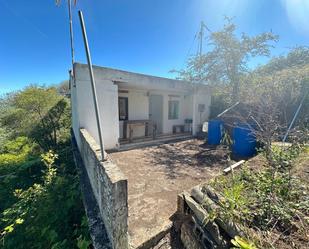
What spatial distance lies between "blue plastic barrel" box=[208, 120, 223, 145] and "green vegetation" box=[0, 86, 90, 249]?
5817 millimetres

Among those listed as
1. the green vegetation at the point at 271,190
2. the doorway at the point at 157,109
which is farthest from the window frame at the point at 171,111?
the green vegetation at the point at 271,190

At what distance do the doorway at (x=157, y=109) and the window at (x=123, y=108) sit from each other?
2.10 m

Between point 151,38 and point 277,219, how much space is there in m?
9.28

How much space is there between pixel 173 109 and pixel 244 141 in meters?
4.90

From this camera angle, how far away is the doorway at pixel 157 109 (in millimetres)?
9588

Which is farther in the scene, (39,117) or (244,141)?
(39,117)

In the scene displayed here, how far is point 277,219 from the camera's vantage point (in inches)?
68.7

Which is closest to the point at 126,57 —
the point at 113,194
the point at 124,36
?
the point at 124,36

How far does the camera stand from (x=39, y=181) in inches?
239

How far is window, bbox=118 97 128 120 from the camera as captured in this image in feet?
26.1

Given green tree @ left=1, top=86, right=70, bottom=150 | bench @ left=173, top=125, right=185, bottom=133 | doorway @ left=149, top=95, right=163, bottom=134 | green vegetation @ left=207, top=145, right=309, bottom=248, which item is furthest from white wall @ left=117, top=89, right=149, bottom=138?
green vegetation @ left=207, top=145, right=309, bottom=248

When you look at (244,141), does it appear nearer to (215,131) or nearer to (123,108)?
(215,131)

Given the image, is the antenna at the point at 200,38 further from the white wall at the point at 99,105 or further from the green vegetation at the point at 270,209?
the green vegetation at the point at 270,209

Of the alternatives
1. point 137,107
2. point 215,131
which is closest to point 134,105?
point 137,107
